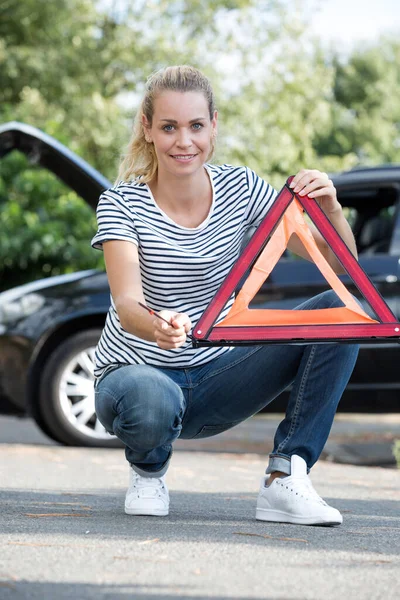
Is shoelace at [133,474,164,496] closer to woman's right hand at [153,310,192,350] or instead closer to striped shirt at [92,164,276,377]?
striped shirt at [92,164,276,377]

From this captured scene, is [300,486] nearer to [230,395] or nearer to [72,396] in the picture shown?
[230,395]

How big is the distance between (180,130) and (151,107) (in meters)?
0.16

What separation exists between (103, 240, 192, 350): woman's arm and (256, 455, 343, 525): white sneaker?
772mm

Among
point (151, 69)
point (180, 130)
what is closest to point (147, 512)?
point (180, 130)

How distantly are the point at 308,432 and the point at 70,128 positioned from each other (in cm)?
2008

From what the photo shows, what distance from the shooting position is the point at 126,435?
4.04 m

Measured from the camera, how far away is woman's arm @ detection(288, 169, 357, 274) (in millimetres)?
4027

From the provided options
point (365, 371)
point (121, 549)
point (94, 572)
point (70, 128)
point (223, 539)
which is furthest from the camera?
point (70, 128)

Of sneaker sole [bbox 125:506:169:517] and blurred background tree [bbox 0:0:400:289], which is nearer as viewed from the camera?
sneaker sole [bbox 125:506:169:517]

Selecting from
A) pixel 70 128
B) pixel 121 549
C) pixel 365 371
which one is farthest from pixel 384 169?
pixel 70 128

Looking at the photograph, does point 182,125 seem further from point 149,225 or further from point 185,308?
point 185,308

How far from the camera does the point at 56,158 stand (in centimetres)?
798

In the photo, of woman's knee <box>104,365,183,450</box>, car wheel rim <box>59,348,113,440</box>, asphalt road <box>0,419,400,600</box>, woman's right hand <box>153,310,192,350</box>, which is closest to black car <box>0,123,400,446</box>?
car wheel rim <box>59,348,113,440</box>

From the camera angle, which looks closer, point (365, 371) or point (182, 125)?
point (182, 125)
